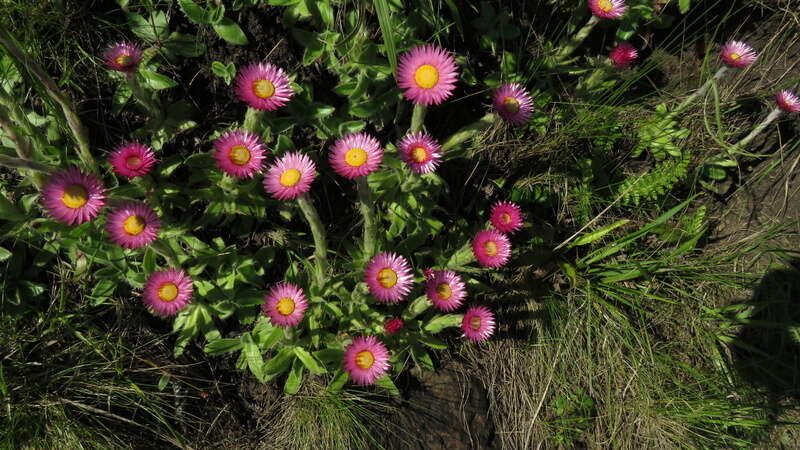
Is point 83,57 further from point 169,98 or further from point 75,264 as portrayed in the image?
point 75,264

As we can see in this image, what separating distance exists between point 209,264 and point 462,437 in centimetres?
150

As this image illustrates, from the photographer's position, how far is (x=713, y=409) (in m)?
2.61

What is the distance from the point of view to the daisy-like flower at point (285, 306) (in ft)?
6.92

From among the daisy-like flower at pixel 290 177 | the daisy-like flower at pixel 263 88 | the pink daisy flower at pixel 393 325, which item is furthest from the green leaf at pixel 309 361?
the daisy-like flower at pixel 263 88

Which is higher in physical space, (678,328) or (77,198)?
(678,328)

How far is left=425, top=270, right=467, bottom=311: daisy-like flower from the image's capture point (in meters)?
2.17

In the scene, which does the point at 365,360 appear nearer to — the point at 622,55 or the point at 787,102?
the point at 622,55

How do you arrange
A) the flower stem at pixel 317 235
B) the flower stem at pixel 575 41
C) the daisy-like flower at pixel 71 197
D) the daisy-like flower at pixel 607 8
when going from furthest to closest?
1. the flower stem at pixel 575 41
2. the daisy-like flower at pixel 607 8
3. the flower stem at pixel 317 235
4. the daisy-like flower at pixel 71 197

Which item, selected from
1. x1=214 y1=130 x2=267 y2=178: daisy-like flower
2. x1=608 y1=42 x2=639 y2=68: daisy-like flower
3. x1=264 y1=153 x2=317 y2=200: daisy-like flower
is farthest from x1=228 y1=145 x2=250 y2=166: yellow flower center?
x1=608 y1=42 x2=639 y2=68: daisy-like flower

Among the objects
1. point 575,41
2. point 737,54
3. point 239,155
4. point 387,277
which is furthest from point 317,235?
point 737,54

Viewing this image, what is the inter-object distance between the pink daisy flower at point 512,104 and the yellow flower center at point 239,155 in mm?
1110

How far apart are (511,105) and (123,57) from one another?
159cm

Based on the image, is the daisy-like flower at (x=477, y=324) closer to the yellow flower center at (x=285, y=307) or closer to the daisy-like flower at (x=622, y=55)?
the yellow flower center at (x=285, y=307)

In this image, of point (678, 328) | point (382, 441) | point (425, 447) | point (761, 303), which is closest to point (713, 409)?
point (678, 328)
